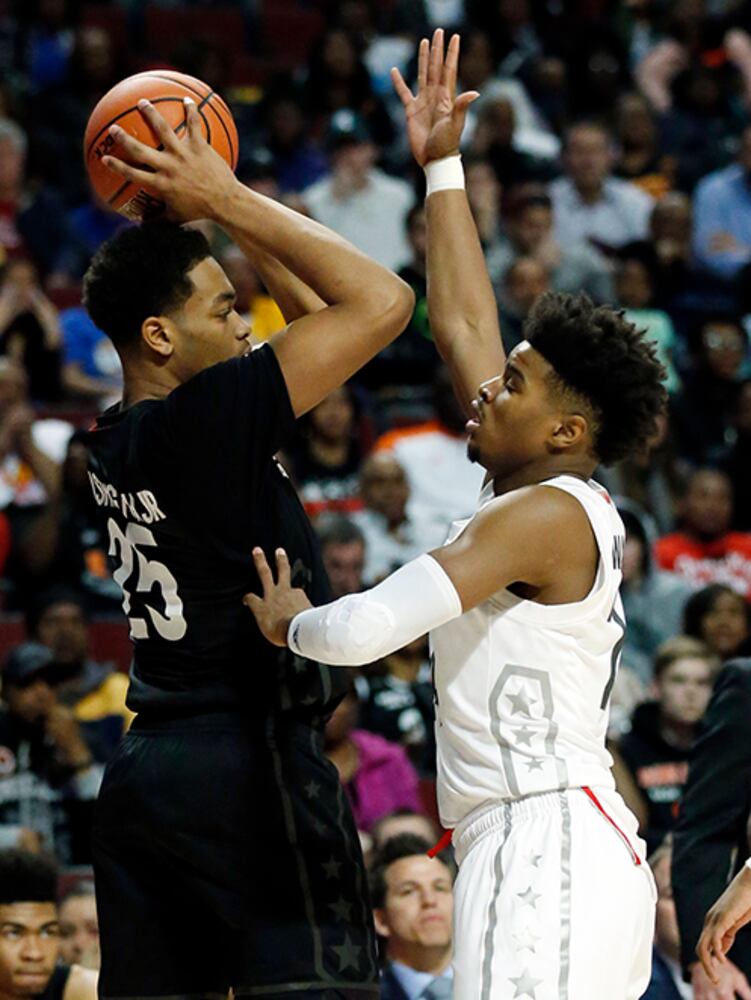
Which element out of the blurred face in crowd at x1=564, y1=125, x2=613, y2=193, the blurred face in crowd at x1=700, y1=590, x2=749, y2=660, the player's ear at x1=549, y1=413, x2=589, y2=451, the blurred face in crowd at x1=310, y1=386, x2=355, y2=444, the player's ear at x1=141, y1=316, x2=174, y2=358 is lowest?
the blurred face in crowd at x1=700, y1=590, x2=749, y2=660

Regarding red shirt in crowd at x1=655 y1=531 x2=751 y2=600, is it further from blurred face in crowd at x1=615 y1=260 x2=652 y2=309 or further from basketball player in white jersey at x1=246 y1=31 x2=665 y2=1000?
basketball player in white jersey at x1=246 y1=31 x2=665 y2=1000

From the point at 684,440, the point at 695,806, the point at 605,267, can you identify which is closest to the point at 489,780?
the point at 695,806

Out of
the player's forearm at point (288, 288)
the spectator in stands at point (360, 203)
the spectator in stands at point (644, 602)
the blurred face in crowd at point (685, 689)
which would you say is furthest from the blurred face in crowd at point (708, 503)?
the player's forearm at point (288, 288)

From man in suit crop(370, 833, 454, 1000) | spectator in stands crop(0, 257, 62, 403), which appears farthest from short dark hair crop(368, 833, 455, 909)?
spectator in stands crop(0, 257, 62, 403)

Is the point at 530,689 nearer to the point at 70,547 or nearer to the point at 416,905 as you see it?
the point at 416,905

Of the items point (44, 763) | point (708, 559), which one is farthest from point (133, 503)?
point (708, 559)

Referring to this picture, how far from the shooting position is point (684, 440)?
1065 centimetres

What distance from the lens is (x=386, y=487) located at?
8.99 meters

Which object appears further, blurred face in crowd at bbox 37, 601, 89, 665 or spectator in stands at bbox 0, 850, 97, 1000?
blurred face in crowd at bbox 37, 601, 89, 665

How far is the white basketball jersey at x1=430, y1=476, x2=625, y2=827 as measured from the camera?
142 inches

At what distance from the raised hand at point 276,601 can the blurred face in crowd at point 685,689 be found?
427 centimetres

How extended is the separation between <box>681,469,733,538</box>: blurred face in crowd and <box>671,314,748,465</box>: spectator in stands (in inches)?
37.2

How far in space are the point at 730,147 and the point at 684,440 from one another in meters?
4.01

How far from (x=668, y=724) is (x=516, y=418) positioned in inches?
169
